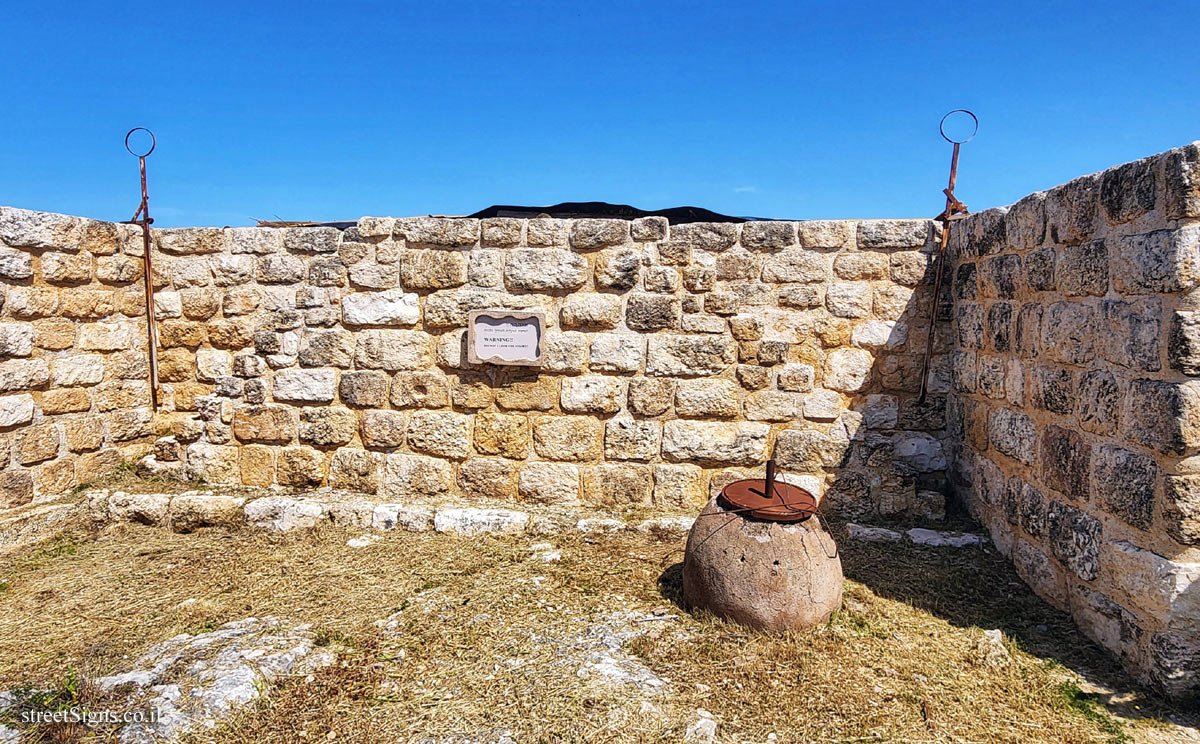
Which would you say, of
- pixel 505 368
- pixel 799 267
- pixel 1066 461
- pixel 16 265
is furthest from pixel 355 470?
pixel 1066 461

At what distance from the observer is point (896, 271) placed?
4555 mm

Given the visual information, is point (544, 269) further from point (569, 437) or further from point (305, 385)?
point (305, 385)

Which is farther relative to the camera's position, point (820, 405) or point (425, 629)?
point (820, 405)

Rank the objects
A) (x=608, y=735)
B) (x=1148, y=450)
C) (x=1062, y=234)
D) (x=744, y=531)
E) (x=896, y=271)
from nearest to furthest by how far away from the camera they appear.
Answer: (x=608, y=735) < (x=1148, y=450) < (x=744, y=531) < (x=1062, y=234) < (x=896, y=271)

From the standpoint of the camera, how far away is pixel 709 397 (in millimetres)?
4613

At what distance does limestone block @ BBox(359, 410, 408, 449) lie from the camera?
488 centimetres

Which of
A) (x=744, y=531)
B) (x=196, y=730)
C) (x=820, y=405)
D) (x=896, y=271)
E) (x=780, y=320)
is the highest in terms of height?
(x=896, y=271)

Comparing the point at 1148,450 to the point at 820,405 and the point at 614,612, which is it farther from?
the point at 614,612

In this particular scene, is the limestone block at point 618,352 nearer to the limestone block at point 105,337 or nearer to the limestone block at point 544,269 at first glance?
the limestone block at point 544,269

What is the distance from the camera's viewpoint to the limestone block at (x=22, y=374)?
14.3ft

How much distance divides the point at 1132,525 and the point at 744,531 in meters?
1.55

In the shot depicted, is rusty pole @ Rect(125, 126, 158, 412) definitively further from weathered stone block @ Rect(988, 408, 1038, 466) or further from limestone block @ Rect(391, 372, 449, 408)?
weathered stone block @ Rect(988, 408, 1038, 466)

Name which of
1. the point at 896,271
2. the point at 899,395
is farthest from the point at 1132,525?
the point at 896,271

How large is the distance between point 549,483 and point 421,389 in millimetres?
1085
